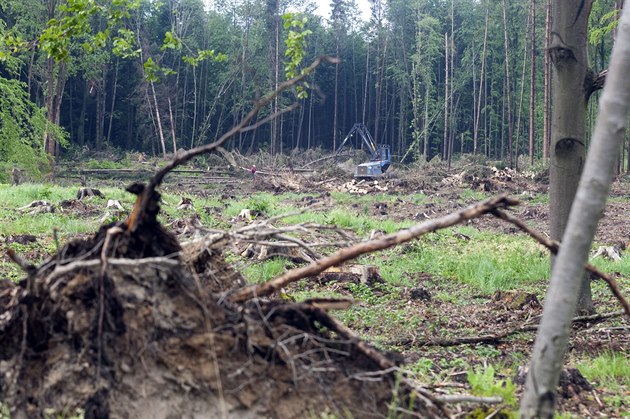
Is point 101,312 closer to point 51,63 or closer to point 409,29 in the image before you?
point 51,63

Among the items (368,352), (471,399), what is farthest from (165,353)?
(471,399)

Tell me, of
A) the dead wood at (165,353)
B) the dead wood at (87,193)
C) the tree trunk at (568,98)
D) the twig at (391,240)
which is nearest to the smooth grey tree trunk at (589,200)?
the twig at (391,240)

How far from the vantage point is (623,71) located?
2.54 meters

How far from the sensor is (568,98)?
5.80 meters

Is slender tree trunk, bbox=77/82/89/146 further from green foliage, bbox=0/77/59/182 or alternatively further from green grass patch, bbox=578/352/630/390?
green grass patch, bbox=578/352/630/390

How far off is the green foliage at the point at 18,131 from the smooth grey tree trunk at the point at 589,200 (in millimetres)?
20451

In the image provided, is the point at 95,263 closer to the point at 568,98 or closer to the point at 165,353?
the point at 165,353

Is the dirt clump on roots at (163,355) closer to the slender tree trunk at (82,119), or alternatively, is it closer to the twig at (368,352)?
the twig at (368,352)

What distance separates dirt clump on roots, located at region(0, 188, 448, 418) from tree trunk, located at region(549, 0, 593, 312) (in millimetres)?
3445

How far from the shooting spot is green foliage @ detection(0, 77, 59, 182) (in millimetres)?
20672

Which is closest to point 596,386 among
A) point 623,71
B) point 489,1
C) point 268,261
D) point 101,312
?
point 623,71

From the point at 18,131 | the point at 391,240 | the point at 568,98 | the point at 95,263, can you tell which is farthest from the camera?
the point at 18,131

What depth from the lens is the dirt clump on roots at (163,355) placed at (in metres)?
2.93

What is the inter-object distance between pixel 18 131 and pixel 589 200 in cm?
2208
